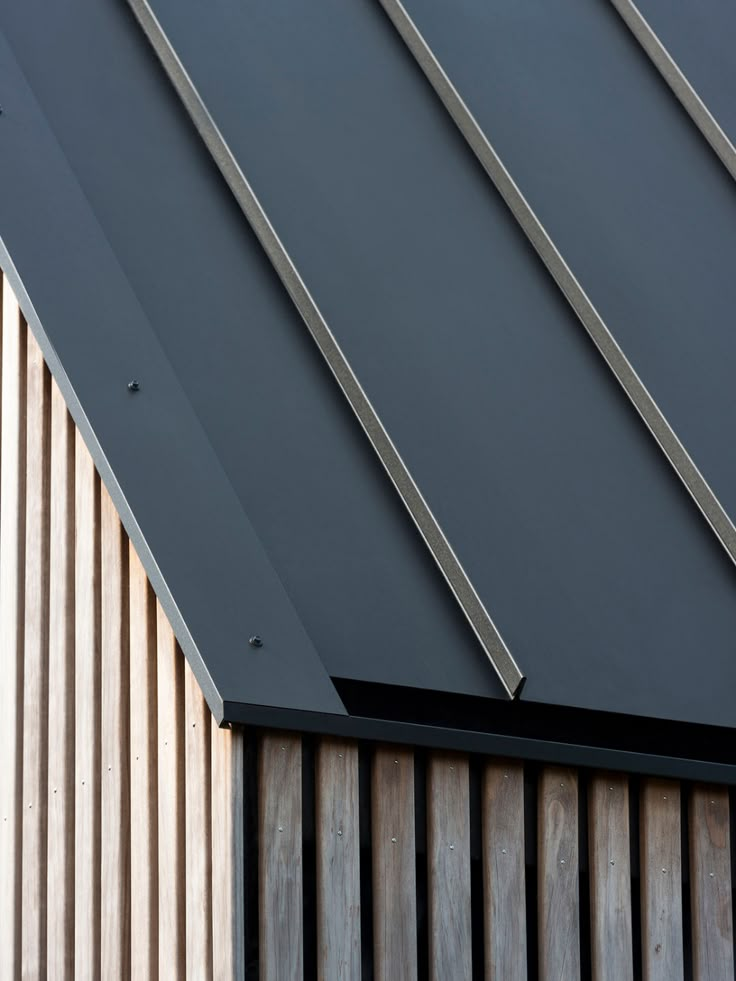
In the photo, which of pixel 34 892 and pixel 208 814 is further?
pixel 34 892

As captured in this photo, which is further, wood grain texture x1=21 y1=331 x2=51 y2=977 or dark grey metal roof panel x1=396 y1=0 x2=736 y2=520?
dark grey metal roof panel x1=396 y1=0 x2=736 y2=520

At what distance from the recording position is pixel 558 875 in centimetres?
350

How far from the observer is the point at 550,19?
5.85 metres

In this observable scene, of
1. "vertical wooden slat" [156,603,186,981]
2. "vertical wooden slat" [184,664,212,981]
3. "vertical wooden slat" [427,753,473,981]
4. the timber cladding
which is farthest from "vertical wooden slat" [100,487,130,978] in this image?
"vertical wooden slat" [427,753,473,981]

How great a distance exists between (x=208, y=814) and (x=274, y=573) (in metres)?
0.68

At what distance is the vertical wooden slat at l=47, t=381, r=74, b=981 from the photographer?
370cm

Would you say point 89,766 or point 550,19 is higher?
point 550,19

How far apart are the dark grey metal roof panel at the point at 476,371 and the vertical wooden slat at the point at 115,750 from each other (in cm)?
66

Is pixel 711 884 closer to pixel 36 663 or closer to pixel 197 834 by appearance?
pixel 197 834

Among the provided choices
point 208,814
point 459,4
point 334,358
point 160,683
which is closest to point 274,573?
point 160,683

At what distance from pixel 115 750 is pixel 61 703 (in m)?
0.37

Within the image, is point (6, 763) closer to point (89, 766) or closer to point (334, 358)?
point (89, 766)

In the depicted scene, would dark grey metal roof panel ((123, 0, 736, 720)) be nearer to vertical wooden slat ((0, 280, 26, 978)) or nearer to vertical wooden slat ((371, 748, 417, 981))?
vertical wooden slat ((371, 748, 417, 981))

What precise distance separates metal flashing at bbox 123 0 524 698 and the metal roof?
0.04ft
